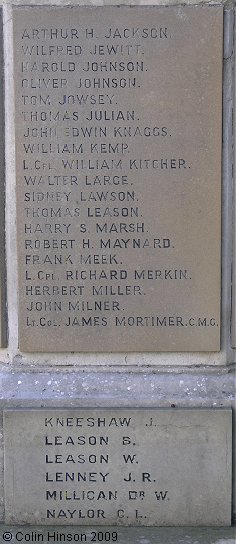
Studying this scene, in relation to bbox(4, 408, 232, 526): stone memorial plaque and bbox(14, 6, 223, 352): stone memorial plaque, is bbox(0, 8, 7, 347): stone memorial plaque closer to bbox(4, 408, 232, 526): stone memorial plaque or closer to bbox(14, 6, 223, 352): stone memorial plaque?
bbox(14, 6, 223, 352): stone memorial plaque

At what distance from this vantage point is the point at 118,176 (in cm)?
276

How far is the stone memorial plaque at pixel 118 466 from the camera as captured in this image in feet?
8.98

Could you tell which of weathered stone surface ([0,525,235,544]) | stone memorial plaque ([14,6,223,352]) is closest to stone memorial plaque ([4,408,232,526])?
weathered stone surface ([0,525,235,544])

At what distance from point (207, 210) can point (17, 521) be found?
1.48m

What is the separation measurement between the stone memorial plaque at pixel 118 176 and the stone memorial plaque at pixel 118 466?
11.6 inches

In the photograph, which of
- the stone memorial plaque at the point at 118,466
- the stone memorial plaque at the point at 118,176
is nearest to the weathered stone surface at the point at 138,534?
the stone memorial plaque at the point at 118,466

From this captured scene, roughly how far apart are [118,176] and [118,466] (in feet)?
3.84

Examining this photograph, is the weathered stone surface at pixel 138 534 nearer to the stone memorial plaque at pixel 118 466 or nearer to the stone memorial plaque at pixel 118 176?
the stone memorial plaque at pixel 118 466

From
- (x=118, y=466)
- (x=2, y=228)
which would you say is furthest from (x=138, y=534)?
(x=2, y=228)

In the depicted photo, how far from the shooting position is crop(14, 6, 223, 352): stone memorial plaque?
272 centimetres

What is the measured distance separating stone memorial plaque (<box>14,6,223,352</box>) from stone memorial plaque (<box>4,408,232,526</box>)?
29 cm

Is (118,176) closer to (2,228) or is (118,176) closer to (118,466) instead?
(2,228)

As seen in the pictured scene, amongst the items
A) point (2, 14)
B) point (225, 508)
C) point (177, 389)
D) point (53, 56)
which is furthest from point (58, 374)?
point (2, 14)

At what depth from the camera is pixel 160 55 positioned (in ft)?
8.91
